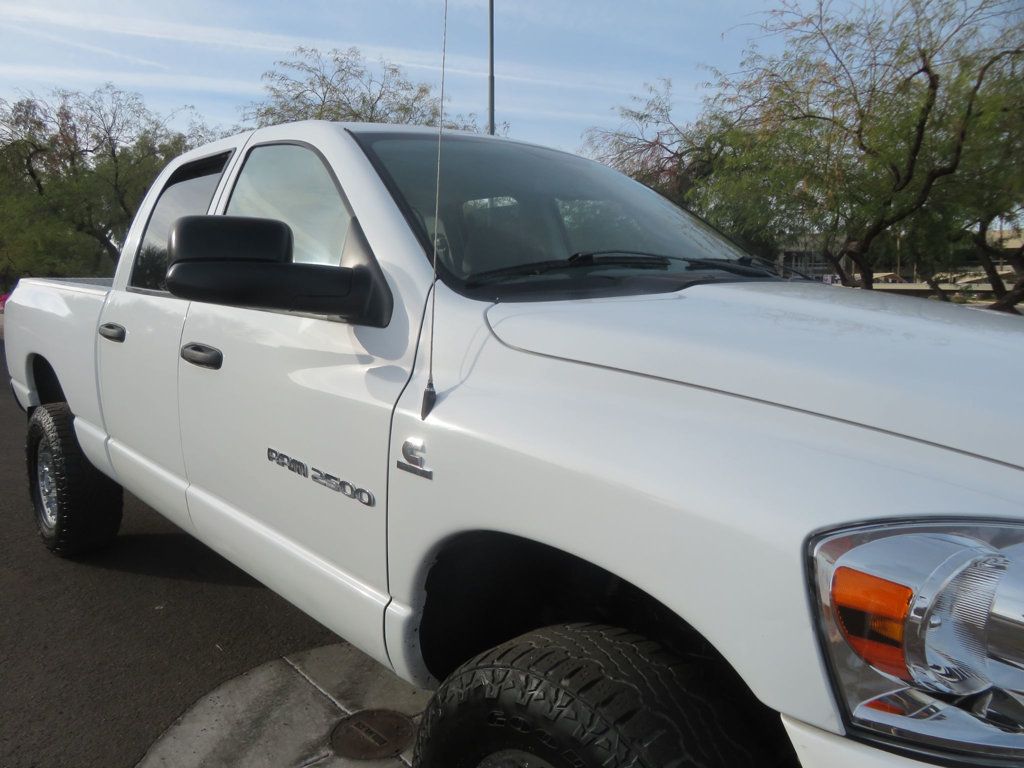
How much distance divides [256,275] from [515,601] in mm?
957

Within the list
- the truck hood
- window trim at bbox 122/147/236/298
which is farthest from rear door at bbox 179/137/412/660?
the truck hood

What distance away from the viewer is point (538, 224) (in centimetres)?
248

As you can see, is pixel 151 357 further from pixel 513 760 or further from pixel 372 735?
pixel 513 760

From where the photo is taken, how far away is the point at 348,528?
2.02 meters

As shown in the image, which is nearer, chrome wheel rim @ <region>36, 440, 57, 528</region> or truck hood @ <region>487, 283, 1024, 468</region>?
truck hood @ <region>487, 283, 1024, 468</region>

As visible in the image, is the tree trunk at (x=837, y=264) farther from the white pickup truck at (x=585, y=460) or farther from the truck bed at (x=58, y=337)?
the truck bed at (x=58, y=337)

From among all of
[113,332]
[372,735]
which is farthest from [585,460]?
[113,332]

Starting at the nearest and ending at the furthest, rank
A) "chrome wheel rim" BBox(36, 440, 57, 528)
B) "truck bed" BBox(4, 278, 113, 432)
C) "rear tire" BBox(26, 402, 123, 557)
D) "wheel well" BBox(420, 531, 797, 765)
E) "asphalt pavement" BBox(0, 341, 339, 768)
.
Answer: "wheel well" BBox(420, 531, 797, 765) → "asphalt pavement" BBox(0, 341, 339, 768) → "truck bed" BBox(4, 278, 113, 432) → "rear tire" BBox(26, 402, 123, 557) → "chrome wheel rim" BBox(36, 440, 57, 528)

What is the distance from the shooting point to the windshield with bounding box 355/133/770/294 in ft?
7.07

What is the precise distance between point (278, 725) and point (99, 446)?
Result: 1.42 metres

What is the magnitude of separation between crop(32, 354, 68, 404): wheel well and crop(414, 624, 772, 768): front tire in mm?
3453

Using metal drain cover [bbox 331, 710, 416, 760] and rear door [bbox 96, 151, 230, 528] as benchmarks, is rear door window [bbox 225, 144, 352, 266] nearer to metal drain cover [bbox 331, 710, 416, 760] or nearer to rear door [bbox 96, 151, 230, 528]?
rear door [bbox 96, 151, 230, 528]

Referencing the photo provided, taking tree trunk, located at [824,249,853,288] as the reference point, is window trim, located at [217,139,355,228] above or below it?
above

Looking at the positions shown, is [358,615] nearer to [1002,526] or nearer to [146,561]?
[1002,526]
